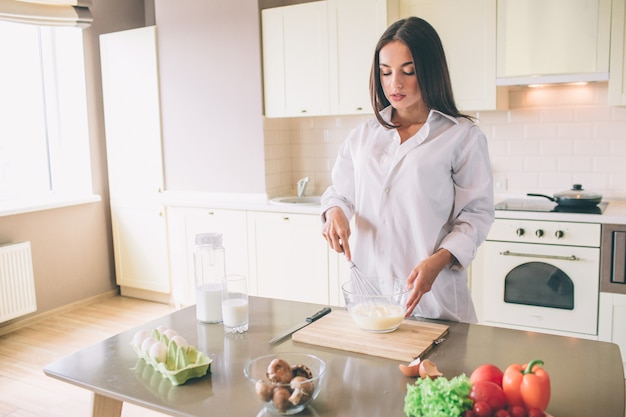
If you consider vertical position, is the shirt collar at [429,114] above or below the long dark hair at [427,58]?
below

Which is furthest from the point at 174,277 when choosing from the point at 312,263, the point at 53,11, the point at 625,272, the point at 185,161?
the point at 625,272

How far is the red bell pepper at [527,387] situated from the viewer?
1.06 m

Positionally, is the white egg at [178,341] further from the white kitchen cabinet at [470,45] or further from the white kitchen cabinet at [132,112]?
the white kitchen cabinet at [132,112]

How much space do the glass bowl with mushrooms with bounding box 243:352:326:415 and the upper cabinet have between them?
2.81 m

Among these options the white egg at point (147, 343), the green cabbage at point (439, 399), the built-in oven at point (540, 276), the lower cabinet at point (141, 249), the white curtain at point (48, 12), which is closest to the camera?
the green cabbage at point (439, 399)

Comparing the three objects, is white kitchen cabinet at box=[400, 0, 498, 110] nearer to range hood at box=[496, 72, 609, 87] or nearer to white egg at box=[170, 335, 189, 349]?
range hood at box=[496, 72, 609, 87]

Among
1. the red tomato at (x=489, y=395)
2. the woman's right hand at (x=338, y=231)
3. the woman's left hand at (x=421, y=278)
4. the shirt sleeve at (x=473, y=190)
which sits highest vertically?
the shirt sleeve at (x=473, y=190)

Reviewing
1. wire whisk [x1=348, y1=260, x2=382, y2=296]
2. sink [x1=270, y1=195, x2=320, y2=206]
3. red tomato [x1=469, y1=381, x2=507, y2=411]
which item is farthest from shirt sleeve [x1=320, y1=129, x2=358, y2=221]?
sink [x1=270, y1=195, x2=320, y2=206]

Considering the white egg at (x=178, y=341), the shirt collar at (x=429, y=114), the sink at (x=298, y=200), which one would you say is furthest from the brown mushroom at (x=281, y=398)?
the sink at (x=298, y=200)

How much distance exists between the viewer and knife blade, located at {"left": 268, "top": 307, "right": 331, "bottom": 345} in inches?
64.0

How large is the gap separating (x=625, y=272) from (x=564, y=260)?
0.30 meters

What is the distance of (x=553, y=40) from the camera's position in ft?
11.2

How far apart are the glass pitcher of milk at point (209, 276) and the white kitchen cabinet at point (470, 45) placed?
2355mm

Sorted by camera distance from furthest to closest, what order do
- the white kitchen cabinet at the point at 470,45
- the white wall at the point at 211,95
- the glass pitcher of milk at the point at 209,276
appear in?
1. the white wall at the point at 211,95
2. the white kitchen cabinet at the point at 470,45
3. the glass pitcher of milk at the point at 209,276
